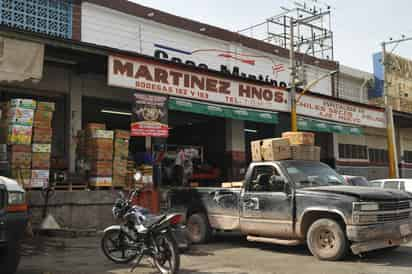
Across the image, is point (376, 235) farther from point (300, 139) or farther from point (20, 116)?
point (20, 116)

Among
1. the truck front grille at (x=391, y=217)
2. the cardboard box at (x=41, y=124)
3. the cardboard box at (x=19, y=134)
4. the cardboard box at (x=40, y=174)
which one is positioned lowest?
the truck front grille at (x=391, y=217)

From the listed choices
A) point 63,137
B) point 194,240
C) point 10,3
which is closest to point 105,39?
point 10,3

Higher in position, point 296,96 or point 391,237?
point 296,96

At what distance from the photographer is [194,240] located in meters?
11.2

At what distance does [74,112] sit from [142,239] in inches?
366

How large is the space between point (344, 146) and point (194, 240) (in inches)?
742

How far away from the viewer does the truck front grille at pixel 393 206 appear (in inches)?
331

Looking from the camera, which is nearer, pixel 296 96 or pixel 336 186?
pixel 336 186

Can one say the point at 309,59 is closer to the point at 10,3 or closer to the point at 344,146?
the point at 344,146

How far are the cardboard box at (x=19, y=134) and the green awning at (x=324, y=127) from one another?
11805 millimetres

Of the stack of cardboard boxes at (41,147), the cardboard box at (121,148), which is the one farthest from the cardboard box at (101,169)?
the stack of cardboard boxes at (41,147)

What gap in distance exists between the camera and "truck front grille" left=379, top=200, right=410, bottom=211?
8398mm

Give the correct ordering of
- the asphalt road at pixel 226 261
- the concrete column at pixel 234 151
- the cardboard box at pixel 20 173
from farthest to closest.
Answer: the concrete column at pixel 234 151 < the cardboard box at pixel 20 173 < the asphalt road at pixel 226 261

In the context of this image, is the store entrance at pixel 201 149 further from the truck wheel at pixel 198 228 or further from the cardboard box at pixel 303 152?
the cardboard box at pixel 303 152
